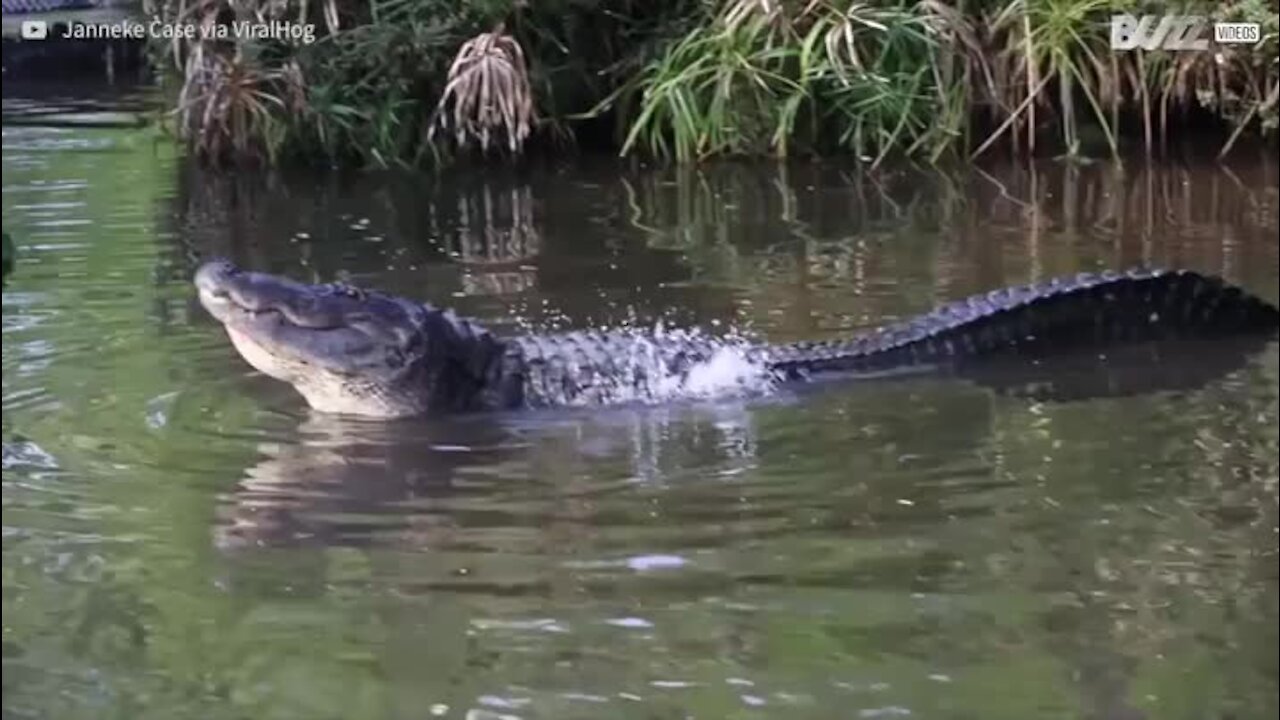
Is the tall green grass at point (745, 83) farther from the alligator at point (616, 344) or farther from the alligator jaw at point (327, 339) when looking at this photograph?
the alligator jaw at point (327, 339)

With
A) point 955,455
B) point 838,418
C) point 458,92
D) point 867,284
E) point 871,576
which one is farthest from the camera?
point 458,92

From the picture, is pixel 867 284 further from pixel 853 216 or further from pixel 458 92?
pixel 458 92

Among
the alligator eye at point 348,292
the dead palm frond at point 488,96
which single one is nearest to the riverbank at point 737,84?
the dead palm frond at point 488,96

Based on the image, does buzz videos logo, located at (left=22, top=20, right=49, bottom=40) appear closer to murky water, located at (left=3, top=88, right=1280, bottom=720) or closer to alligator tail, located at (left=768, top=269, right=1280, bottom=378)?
murky water, located at (left=3, top=88, right=1280, bottom=720)

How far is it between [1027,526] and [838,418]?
1.18 meters

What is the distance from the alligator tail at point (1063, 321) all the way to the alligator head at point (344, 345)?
1019 mm

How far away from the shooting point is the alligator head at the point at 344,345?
564 cm

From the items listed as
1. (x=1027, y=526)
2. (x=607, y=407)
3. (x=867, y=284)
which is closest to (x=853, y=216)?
(x=867, y=284)

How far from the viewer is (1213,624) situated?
3.71 meters

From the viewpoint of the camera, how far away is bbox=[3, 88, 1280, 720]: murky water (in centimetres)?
352

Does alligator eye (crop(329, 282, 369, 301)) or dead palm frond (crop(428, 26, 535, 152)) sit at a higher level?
dead palm frond (crop(428, 26, 535, 152))

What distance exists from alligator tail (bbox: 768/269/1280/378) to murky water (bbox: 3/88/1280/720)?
0.64ft

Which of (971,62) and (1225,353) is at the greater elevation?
(971,62)

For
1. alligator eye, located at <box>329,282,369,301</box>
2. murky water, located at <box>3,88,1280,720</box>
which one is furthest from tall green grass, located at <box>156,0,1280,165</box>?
alligator eye, located at <box>329,282,369,301</box>
